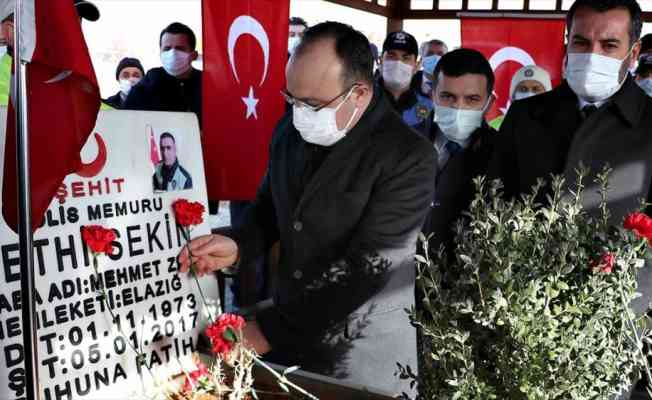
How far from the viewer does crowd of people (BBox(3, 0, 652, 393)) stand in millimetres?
1490

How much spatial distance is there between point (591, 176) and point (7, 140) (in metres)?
1.47

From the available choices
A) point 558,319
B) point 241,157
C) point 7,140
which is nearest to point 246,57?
point 241,157

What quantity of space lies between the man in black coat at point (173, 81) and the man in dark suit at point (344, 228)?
278cm

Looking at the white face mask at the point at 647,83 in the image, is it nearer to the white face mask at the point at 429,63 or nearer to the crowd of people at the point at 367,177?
the white face mask at the point at 429,63

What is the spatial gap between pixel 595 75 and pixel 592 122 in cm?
15

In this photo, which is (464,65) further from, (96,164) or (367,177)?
(96,164)

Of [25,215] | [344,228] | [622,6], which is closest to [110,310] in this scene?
[25,215]

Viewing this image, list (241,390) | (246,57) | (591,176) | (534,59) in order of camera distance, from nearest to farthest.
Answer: (241,390) → (591,176) → (246,57) → (534,59)

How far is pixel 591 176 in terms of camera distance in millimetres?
1819

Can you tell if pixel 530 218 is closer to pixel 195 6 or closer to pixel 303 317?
pixel 303 317

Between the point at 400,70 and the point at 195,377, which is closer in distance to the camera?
the point at 195,377

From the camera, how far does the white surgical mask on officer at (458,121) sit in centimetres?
258

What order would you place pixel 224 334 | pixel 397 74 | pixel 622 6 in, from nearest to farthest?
pixel 224 334
pixel 622 6
pixel 397 74

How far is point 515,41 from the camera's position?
4258mm
